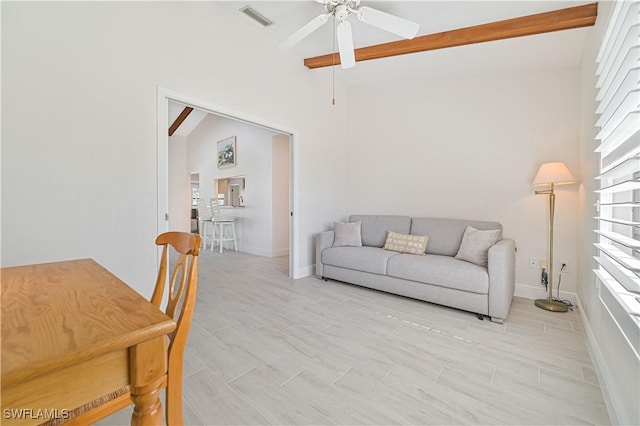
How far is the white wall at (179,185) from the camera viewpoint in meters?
7.54

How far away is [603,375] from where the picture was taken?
1.58m

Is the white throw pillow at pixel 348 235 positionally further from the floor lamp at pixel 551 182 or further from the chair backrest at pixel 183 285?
the chair backrest at pixel 183 285

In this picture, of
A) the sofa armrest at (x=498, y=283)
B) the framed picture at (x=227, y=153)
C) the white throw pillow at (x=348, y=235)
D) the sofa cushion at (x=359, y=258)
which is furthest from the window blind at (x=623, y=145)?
the framed picture at (x=227, y=153)

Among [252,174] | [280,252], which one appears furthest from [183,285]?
[252,174]

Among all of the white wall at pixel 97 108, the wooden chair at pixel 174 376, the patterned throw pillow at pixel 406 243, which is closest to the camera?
the wooden chair at pixel 174 376

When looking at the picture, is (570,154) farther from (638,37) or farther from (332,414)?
(332,414)

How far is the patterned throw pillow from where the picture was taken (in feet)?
10.8

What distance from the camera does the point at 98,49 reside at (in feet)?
6.62

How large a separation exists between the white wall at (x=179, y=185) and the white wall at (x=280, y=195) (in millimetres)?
3549

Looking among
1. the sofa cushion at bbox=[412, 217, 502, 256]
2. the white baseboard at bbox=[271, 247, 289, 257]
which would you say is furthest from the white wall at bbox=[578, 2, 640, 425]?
the white baseboard at bbox=[271, 247, 289, 257]

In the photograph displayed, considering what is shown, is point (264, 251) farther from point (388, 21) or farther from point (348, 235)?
point (388, 21)

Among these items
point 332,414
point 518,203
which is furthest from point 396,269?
point 332,414

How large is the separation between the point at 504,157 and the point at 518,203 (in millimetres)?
567

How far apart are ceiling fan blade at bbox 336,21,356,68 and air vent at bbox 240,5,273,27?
106cm
